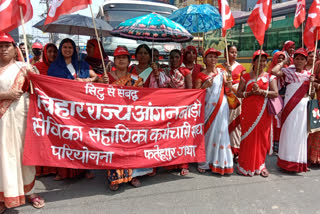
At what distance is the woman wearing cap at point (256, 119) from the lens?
11.5ft

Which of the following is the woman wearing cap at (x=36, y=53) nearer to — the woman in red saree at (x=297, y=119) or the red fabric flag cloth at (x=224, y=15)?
the red fabric flag cloth at (x=224, y=15)

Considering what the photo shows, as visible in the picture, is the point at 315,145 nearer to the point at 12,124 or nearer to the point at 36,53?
the point at 12,124

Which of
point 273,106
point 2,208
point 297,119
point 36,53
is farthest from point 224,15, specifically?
point 36,53

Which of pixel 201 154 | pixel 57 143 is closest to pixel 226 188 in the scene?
pixel 201 154

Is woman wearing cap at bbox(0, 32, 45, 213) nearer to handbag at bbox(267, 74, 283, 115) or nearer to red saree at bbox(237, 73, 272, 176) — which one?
red saree at bbox(237, 73, 272, 176)

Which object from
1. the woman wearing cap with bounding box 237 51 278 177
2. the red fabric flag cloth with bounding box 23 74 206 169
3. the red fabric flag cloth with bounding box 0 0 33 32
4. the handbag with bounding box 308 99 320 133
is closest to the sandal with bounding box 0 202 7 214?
the red fabric flag cloth with bounding box 23 74 206 169

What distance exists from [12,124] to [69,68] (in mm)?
1023

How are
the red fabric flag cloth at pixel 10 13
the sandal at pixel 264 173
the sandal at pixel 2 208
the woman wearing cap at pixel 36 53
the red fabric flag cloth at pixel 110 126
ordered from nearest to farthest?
the red fabric flag cloth at pixel 10 13, the sandal at pixel 2 208, the red fabric flag cloth at pixel 110 126, the sandal at pixel 264 173, the woman wearing cap at pixel 36 53

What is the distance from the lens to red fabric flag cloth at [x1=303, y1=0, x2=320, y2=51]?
3650mm

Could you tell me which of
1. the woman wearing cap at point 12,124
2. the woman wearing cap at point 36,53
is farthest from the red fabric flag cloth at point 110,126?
the woman wearing cap at point 36,53

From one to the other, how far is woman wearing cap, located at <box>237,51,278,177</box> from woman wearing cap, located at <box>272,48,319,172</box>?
13.2 inches

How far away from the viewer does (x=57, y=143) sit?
2.81 meters

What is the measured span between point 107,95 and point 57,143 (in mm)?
Answer: 768

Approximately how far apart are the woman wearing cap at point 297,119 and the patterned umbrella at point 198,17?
1710mm
